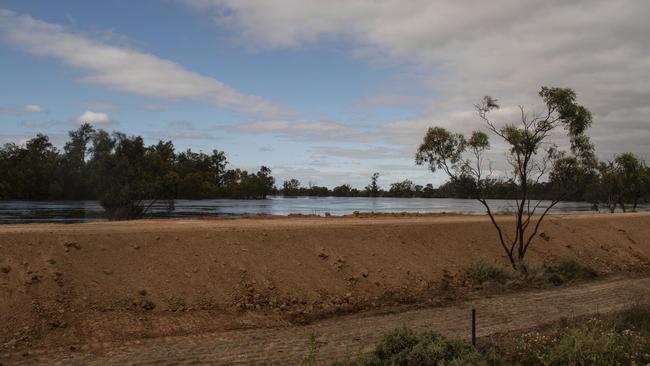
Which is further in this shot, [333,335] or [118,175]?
[118,175]

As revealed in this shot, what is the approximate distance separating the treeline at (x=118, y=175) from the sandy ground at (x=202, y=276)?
2036 cm

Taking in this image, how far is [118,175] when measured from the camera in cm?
3859

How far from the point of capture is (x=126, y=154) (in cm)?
4025

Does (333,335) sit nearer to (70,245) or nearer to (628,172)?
(70,245)

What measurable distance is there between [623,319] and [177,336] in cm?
1059

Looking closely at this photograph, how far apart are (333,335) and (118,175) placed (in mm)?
29782

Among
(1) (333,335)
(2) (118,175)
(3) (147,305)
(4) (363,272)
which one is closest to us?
(1) (333,335)

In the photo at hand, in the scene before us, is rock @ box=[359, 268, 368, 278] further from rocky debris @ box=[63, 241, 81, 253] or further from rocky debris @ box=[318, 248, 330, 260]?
rocky debris @ box=[63, 241, 81, 253]

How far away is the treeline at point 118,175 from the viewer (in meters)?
38.7

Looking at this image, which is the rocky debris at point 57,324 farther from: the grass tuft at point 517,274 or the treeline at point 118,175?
the treeline at point 118,175

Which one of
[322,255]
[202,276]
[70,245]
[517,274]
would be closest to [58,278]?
[70,245]

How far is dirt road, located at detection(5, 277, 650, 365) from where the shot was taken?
11.0 metres

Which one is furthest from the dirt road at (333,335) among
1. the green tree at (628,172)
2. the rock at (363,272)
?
the green tree at (628,172)

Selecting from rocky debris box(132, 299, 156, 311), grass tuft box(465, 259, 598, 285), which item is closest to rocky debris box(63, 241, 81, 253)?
rocky debris box(132, 299, 156, 311)
